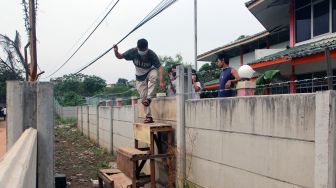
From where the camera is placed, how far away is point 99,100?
18.2 meters

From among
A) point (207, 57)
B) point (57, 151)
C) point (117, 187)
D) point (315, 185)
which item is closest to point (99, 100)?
point (57, 151)

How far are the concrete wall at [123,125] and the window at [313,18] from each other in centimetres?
579

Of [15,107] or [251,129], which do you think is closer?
[251,129]

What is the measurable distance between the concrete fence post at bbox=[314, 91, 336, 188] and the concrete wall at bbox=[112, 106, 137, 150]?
23.0 ft

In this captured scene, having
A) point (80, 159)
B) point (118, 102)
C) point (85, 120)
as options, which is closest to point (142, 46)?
point (118, 102)

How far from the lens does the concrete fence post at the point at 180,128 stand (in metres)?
7.02

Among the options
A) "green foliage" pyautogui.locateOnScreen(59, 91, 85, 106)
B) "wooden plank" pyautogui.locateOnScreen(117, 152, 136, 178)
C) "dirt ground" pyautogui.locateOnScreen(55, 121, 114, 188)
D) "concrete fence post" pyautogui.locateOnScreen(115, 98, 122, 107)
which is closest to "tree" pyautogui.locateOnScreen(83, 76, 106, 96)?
"green foliage" pyautogui.locateOnScreen(59, 91, 85, 106)

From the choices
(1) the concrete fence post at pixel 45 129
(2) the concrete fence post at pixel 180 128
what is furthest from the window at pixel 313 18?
(1) the concrete fence post at pixel 45 129

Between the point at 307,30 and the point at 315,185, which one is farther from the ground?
the point at 307,30

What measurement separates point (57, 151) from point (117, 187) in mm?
9471

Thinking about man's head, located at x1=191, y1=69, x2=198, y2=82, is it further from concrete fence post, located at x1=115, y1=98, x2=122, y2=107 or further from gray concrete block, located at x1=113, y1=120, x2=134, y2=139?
concrete fence post, located at x1=115, y1=98, x2=122, y2=107

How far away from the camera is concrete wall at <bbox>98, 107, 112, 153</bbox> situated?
14.6m

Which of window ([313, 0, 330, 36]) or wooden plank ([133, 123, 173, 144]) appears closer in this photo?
wooden plank ([133, 123, 173, 144])

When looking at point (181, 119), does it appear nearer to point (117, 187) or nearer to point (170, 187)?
point (170, 187)
